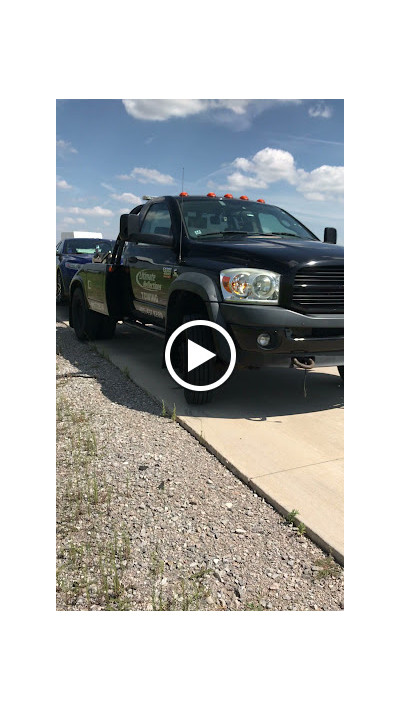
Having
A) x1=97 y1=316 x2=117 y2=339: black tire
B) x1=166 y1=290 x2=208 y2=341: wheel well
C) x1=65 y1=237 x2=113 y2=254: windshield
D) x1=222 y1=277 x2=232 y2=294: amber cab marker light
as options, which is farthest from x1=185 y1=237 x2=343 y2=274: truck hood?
x1=65 y1=237 x2=113 y2=254: windshield

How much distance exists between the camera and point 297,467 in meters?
3.34

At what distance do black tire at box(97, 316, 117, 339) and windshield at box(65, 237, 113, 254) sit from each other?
Answer: 15.5 ft

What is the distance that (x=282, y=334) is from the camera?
398cm

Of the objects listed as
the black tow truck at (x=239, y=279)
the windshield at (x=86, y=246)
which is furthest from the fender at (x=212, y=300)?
the windshield at (x=86, y=246)

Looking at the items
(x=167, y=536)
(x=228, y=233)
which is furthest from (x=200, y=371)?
(x=167, y=536)

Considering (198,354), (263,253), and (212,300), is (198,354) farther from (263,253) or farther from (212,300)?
(263,253)

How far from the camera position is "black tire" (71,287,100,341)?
7.57m

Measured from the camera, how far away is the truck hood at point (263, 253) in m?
4.05

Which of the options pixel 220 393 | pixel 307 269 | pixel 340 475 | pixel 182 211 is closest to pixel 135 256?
pixel 182 211

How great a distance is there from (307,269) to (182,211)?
1.85m

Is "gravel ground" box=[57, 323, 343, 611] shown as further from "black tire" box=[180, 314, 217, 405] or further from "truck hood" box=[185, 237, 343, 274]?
"truck hood" box=[185, 237, 343, 274]

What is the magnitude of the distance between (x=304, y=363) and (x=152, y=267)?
2230mm

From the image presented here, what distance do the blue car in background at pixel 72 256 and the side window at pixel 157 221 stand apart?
4.57m

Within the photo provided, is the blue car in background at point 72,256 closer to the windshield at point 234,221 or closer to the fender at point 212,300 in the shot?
the windshield at point 234,221
